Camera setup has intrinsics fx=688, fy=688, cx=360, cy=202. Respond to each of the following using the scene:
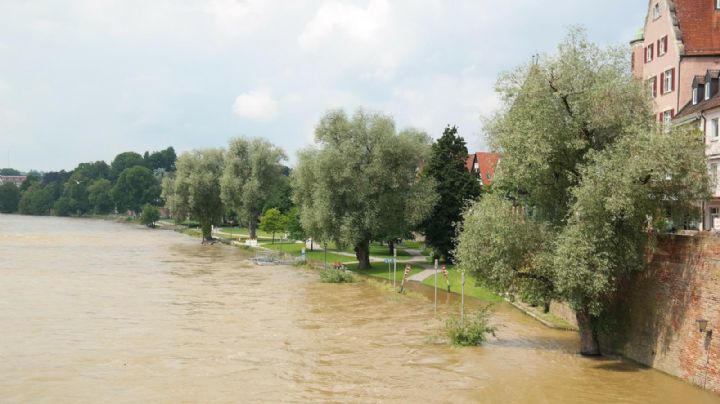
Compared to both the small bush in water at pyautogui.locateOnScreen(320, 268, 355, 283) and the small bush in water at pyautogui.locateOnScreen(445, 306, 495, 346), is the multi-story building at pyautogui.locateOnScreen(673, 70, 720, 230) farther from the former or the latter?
the small bush in water at pyautogui.locateOnScreen(320, 268, 355, 283)

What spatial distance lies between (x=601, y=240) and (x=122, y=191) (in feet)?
511

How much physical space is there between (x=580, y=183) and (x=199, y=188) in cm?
6982

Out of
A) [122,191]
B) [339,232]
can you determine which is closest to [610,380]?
[339,232]

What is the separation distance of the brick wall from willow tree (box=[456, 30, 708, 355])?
2.07ft

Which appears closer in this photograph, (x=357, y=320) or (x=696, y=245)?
(x=696, y=245)

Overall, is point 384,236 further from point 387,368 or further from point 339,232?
point 387,368

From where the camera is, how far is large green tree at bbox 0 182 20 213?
643 ft

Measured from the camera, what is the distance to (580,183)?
21.9 meters

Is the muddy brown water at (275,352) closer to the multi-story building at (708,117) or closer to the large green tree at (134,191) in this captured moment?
the multi-story building at (708,117)

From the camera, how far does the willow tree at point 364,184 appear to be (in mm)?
49094

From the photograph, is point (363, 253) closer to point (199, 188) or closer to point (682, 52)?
point (682, 52)

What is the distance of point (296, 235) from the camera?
6444 cm

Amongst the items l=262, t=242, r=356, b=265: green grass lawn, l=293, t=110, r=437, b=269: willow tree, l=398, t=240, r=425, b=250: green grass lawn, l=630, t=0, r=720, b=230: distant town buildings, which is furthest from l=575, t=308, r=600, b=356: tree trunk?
l=398, t=240, r=425, b=250: green grass lawn

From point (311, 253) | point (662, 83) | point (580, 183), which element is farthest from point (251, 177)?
point (580, 183)
